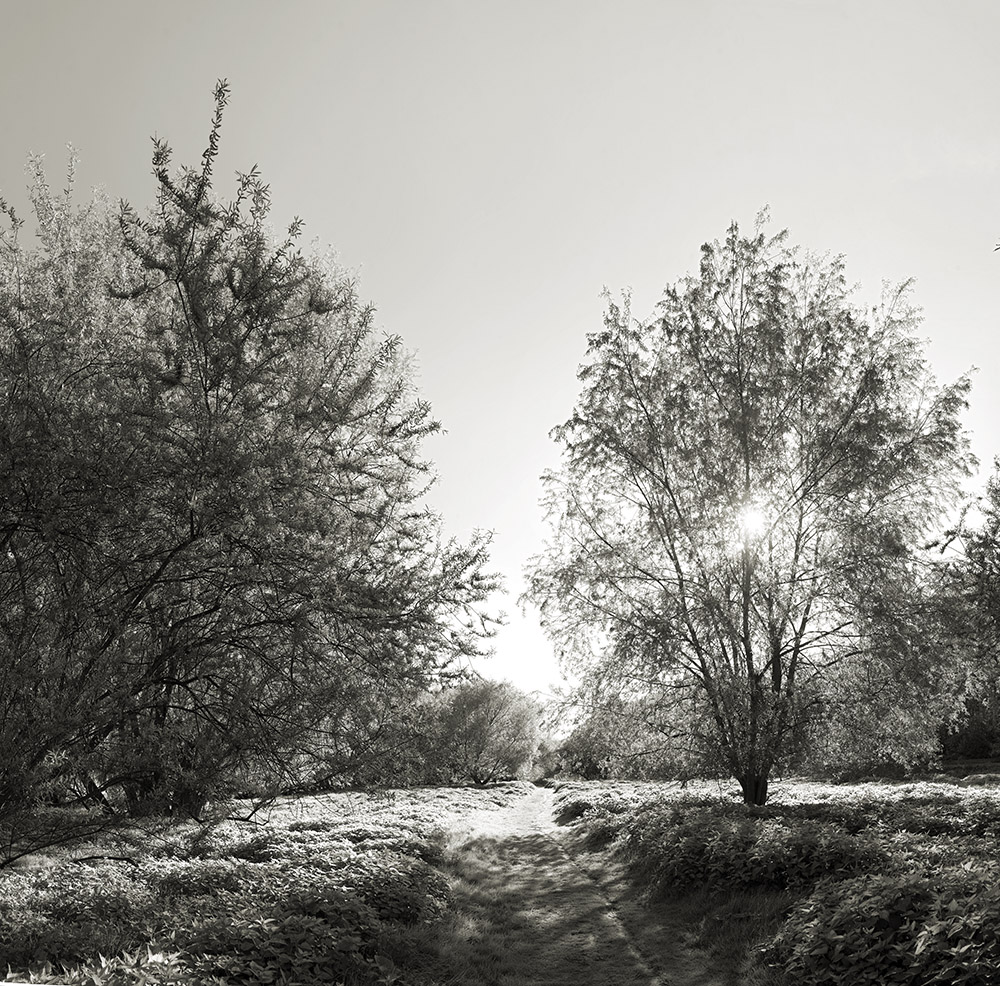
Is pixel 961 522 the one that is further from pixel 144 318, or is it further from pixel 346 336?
pixel 144 318

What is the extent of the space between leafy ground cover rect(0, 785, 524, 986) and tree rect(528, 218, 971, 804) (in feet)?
21.9

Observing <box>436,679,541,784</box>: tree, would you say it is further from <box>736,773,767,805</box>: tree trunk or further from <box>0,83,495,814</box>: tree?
<box>0,83,495,814</box>: tree

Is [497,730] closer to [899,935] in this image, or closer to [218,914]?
[218,914]

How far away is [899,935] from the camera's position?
5.45m

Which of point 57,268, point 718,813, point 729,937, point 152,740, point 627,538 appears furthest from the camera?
point 627,538

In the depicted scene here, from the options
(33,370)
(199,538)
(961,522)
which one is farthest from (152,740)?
(961,522)

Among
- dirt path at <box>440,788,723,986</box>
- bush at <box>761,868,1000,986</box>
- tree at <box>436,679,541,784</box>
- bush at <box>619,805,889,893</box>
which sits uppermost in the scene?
bush at <box>761,868,1000,986</box>

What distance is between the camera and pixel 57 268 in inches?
313

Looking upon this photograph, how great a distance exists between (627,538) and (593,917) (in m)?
8.83

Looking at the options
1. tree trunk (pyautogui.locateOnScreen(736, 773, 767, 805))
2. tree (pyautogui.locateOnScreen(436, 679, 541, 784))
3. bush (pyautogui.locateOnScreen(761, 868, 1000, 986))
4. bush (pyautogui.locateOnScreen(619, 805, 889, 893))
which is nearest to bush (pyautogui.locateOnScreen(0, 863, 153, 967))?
bush (pyautogui.locateOnScreen(761, 868, 1000, 986))

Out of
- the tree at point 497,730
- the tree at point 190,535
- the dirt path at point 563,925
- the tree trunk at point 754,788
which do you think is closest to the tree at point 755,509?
the tree trunk at point 754,788

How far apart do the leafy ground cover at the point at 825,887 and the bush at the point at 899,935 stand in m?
0.01

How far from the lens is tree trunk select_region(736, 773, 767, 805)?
14374 mm

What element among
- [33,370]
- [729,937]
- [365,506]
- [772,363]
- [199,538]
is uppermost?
[772,363]
